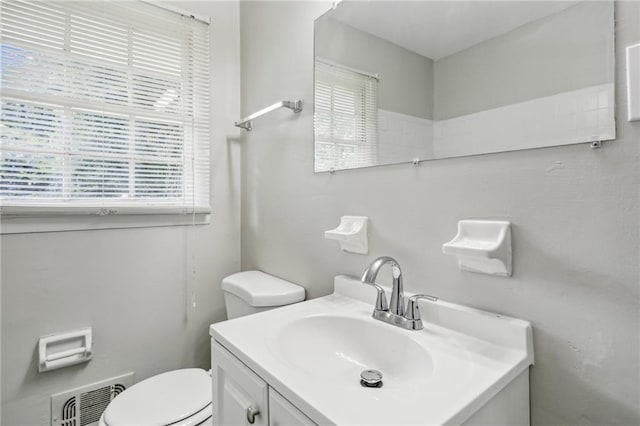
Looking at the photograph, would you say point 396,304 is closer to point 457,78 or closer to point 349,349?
point 349,349

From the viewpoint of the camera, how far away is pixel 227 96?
1.73 meters

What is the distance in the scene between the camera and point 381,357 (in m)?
0.82

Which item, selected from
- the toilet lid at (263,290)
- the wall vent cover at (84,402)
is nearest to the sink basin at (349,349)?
the toilet lid at (263,290)

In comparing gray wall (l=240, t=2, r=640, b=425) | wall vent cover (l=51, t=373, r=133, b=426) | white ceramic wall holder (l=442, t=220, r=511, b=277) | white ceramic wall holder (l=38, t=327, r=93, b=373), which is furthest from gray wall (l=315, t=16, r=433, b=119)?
wall vent cover (l=51, t=373, r=133, b=426)

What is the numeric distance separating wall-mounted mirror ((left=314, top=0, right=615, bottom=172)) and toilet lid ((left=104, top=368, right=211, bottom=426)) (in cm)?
95

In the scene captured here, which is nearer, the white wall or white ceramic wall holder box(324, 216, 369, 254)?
white ceramic wall holder box(324, 216, 369, 254)

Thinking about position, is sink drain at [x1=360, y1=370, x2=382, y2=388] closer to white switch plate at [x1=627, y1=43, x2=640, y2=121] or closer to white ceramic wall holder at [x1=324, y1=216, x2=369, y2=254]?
white ceramic wall holder at [x1=324, y1=216, x2=369, y2=254]

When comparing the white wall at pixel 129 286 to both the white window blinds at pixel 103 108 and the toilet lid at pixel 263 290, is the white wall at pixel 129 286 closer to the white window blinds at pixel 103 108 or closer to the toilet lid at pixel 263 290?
the white window blinds at pixel 103 108

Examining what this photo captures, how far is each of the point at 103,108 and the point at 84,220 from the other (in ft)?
1.62

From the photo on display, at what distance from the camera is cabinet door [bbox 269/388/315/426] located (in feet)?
1.80

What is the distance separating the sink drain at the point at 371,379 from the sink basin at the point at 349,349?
0.03m

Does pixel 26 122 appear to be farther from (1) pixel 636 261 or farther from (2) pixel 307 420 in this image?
(1) pixel 636 261

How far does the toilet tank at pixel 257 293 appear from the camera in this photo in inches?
47.8

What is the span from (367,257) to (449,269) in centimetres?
28
